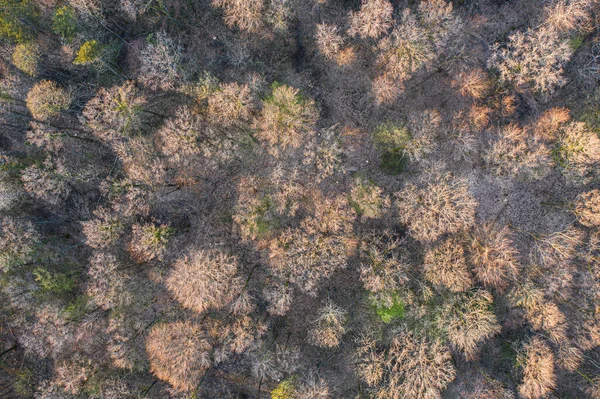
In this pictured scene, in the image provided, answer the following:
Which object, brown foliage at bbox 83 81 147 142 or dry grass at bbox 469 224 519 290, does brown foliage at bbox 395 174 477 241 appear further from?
brown foliage at bbox 83 81 147 142

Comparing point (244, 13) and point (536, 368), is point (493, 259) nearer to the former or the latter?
point (536, 368)

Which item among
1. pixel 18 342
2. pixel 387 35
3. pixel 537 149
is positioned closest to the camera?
pixel 537 149

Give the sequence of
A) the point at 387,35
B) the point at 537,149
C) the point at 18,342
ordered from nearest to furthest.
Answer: the point at 537,149
the point at 387,35
the point at 18,342

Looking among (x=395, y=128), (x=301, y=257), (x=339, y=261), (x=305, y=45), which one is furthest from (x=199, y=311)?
(x=305, y=45)

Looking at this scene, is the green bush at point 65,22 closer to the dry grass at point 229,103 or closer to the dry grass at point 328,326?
the dry grass at point 229,103

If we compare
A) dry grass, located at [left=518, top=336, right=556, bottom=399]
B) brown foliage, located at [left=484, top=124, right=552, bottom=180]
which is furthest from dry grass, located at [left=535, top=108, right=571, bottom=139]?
dry grass, located at [left=518, top=336, right=556, bottom=399]

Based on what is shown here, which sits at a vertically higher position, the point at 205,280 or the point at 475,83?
the point at 475,83

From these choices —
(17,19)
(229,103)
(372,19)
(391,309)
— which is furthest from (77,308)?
(372,19)

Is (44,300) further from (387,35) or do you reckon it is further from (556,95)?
(556,95)
